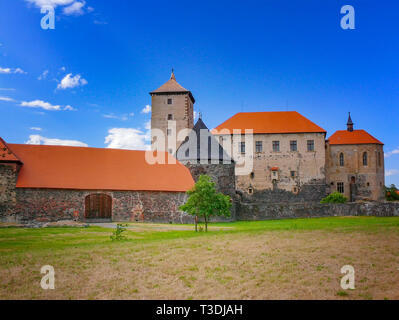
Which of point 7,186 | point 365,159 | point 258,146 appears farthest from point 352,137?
point 7,186

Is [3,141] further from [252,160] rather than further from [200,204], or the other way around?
[252,160]

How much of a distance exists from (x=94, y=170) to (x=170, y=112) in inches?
840

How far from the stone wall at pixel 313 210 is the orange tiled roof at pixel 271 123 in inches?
576

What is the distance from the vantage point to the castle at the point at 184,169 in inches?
998

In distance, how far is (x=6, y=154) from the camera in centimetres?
2502

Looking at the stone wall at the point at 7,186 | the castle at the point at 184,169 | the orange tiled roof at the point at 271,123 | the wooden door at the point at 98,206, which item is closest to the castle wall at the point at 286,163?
the castle at the point at 184,169

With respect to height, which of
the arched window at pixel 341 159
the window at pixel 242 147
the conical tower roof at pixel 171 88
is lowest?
the arched window at pixel 341 159

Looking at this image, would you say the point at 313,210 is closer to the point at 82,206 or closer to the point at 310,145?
the point at 310,145

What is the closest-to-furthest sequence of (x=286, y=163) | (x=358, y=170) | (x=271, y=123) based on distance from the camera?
(x=286, y=163)
(x=271, y=123)
(x=358, y=170)

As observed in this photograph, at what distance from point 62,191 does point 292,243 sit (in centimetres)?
1745

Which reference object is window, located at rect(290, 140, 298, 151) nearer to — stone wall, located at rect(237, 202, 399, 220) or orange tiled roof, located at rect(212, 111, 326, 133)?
orange tiled roof, located at rect(212, 111, 326, 133)

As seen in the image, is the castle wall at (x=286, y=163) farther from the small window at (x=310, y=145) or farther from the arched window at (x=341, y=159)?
the arched window at (x=341, y=159)

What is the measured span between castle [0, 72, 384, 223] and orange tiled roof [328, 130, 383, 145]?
0.46ft
